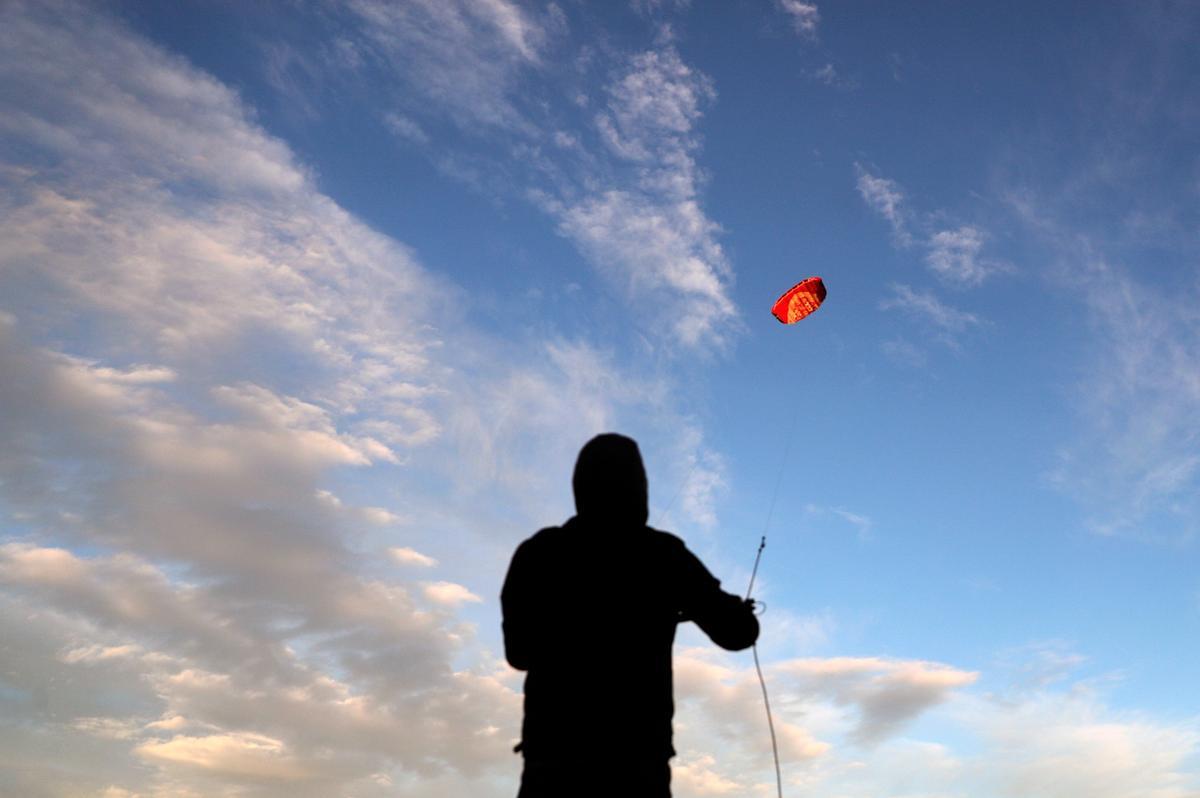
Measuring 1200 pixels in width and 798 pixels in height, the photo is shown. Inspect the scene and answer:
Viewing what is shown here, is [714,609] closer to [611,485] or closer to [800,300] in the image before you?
[611,485]

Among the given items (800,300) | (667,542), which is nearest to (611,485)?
(667,542)

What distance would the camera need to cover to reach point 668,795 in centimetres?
401

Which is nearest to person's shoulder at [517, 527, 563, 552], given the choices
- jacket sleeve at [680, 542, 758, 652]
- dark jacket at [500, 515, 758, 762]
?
dark jacket at [500, 515, 758, 762]

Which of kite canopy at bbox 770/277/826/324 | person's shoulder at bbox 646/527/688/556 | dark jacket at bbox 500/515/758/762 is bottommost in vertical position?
dark jacket at bbox 500/515/758/762

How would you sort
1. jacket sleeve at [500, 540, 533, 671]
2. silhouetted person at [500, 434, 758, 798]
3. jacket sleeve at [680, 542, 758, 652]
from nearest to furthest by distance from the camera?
1. silhouetted person at [500, 434, 758, 798]
2. jacket sleeve at [500, 540, 533, 671]
3. jacket sleeve at [680, 542, 758, 652]

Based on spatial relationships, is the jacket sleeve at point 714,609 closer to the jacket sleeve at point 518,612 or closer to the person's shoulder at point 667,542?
the person's shoulder at point 667,542

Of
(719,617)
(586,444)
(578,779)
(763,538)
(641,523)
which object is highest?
(763,538)

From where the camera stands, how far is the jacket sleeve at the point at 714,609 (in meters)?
4.29

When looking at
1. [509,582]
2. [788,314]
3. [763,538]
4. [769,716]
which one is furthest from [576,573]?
[788,314]

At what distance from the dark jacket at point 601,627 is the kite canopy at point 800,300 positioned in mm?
11940

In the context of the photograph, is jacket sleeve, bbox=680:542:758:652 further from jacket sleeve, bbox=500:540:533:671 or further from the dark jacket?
jacket sleeve, bbox=500:540:533:671

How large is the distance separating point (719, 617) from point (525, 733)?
1137mm

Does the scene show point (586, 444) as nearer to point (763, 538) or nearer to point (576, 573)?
point (576, 573)

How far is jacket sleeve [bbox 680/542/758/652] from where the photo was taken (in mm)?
4293
